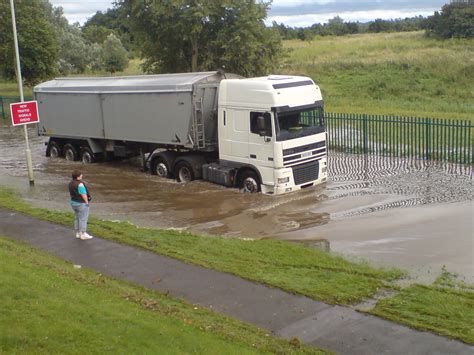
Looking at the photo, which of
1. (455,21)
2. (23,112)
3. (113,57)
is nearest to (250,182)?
(23,112)

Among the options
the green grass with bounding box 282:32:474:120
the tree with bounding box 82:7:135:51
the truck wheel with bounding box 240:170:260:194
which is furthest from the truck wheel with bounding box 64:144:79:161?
the green grass with bounding box 282:32:474:120

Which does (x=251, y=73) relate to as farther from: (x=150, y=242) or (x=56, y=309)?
(x=56, y=309)

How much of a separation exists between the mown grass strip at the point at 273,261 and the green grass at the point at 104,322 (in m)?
1.56

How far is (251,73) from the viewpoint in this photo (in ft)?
106

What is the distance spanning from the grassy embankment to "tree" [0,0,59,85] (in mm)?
32865

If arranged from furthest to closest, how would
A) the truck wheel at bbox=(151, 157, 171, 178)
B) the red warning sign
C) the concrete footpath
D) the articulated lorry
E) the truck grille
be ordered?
1. the truck wheel at bbox=(151, 157, 171, 178)
2. the red warning sign
3. the truck grille
4. the articulated lorry
5. the concrete footpath

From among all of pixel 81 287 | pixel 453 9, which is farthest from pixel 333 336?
pixel 453 9

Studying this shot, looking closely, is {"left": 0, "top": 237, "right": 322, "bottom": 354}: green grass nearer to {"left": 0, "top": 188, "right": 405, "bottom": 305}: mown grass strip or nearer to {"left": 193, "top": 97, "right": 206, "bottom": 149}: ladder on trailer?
{"left": 0, "top": 188, "right": 405, "bottom": 305}: mown grass strip

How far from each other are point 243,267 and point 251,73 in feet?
74.8

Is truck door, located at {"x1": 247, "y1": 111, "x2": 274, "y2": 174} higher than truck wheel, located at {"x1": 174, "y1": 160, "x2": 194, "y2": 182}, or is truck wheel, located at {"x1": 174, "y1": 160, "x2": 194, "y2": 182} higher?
truck door, located at {"x1": 247, "y1": 111, "x2": 274, "y2": 174}

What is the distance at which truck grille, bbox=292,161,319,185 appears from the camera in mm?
17125

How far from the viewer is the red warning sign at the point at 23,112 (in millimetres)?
18250

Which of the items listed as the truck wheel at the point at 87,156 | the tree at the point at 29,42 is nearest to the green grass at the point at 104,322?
the truck wheel at the point at 87,156

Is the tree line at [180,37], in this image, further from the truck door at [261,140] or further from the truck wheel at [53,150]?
the truck door at [261,140]
